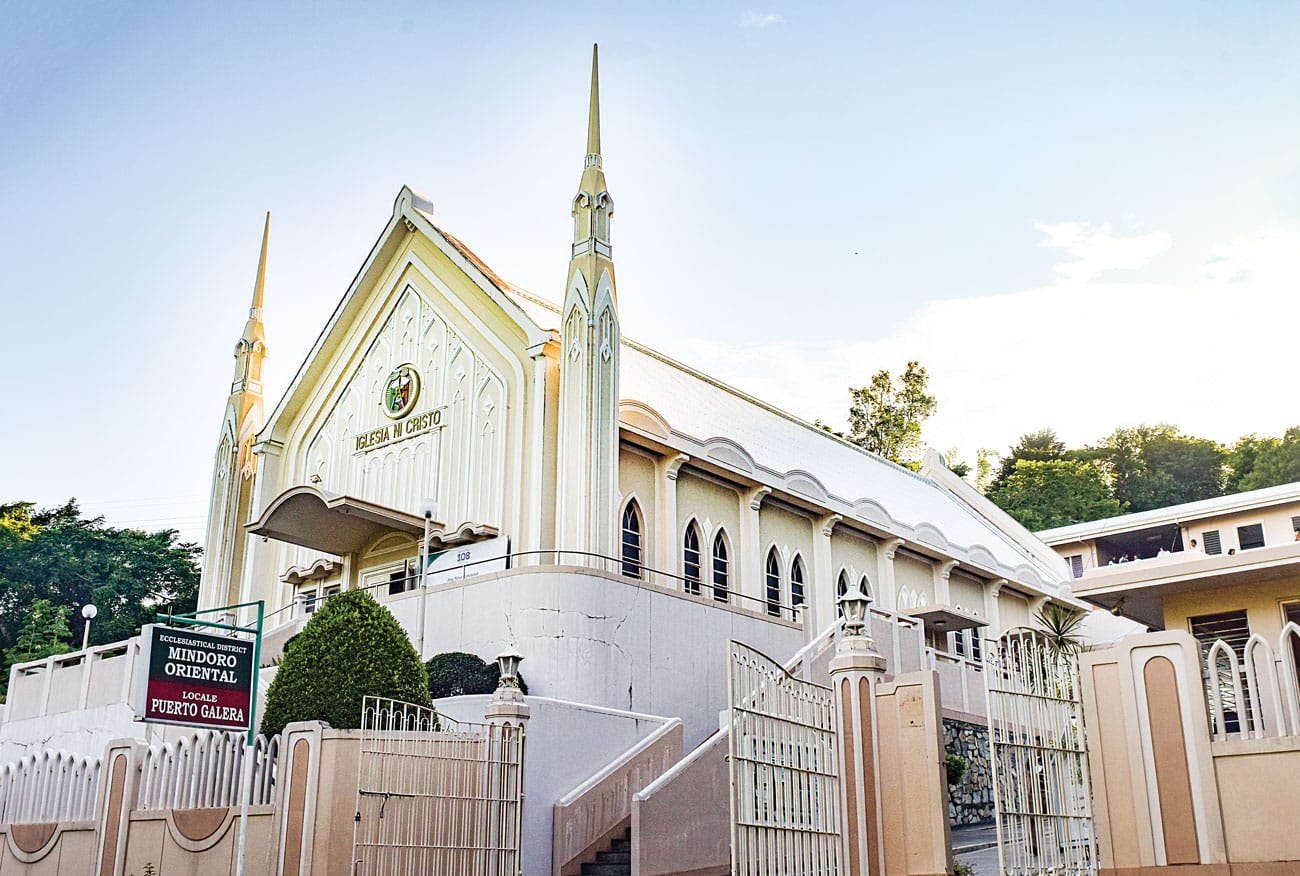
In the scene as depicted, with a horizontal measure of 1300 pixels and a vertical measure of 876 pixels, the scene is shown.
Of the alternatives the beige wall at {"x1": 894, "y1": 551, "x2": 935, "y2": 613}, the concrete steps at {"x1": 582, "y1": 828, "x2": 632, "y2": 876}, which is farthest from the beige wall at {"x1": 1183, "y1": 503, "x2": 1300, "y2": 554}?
the concrete steps at {"x1": 582, "y1": 828, "x2": 632, "y2": 876}

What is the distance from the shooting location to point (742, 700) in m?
10.7

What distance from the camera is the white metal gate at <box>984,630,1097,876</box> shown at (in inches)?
409

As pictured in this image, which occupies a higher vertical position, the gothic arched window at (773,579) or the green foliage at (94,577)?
the green foliage at (94,577)

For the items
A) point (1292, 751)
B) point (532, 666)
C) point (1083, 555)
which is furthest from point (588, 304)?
point (1083, 555)

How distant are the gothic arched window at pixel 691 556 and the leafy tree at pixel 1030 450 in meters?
47.9

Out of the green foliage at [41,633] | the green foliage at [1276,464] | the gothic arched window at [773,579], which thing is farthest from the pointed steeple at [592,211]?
the green foliage at [1276,464]

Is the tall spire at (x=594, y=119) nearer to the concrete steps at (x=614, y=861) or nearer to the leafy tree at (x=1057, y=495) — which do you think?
the concrete steps at (x=614, y=861)

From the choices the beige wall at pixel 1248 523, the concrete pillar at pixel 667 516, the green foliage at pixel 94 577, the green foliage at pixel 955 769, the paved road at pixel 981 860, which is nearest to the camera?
the paved road at pixel 981 860

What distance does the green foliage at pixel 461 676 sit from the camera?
63.5 feet

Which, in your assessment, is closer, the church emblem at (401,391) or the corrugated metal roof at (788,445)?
the church emblem at (401,391)

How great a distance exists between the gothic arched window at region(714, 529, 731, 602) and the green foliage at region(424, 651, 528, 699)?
805 cm

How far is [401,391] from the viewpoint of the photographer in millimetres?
28359

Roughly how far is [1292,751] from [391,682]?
9.54 metres

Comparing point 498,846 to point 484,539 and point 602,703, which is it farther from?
point 484,539
